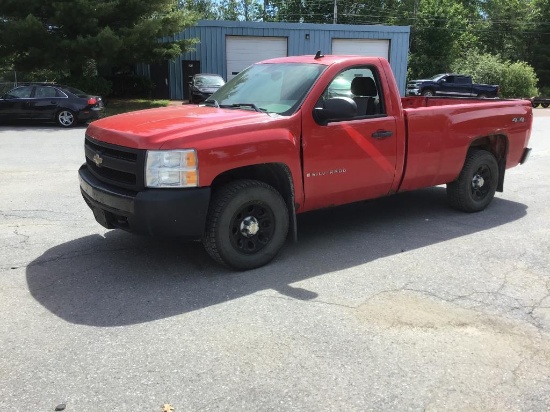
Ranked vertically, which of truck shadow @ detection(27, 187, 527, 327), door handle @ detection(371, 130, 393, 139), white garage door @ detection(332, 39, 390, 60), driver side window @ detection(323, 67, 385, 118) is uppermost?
white garage door @ detection(332, 39, 390, 60)

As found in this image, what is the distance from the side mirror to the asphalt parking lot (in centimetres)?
135

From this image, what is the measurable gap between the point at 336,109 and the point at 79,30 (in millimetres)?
19090

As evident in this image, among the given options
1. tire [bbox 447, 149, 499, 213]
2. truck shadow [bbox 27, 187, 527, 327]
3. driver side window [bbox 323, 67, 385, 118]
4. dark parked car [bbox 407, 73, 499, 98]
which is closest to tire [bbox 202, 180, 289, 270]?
truck shadow [bbox 27, 187, 527, 327]

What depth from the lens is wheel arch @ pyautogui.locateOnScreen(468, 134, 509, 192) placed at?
6953 mm

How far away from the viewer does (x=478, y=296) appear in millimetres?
4359

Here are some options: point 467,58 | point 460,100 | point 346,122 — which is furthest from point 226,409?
point 467,58

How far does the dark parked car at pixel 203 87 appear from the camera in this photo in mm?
21767

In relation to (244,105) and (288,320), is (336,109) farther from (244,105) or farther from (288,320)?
(288,320)

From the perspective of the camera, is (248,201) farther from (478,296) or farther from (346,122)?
(478,296)

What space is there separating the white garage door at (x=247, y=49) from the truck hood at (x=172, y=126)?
26.2m

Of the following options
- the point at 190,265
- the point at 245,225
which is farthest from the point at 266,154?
the point at 190,265

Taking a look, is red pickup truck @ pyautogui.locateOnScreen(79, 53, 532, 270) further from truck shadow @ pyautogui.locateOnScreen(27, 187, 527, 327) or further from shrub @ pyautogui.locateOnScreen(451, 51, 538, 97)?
shrub @ pyautogui.locateOnScreen(451, 51, 538, 97)

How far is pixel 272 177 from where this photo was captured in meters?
5.04

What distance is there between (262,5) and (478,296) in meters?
66.8
